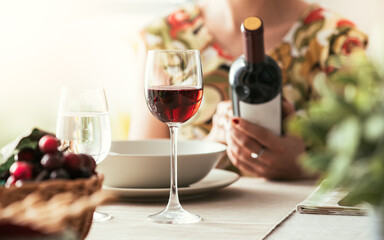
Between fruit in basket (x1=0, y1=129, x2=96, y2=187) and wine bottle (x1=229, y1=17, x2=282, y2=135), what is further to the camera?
wine bottle (x1=229, y1=17, x2=282, y2=135)

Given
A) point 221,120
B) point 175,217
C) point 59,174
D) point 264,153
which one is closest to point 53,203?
point 59,174

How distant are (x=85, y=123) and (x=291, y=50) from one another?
4.07 feet

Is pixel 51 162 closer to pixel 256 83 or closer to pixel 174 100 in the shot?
pixel 174 100

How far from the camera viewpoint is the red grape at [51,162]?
677 millimetres

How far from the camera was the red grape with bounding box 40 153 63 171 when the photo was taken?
0.68m

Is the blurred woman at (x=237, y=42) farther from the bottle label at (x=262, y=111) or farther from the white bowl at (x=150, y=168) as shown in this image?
the white bowl at (x=150, y=168)

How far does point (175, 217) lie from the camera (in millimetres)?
965

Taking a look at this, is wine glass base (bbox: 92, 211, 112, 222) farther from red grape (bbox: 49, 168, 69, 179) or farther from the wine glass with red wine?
red grape (bbox: 49, 168, 69, 179)

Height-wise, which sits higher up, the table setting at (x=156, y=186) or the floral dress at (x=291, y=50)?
the floral dress at (x=291, y=50)

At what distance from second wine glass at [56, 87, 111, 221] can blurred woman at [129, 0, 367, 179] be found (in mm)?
1016

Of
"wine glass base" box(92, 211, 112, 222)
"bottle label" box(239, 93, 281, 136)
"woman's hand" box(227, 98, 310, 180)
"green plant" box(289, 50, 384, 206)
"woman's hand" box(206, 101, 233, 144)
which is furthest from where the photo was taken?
"woman's hand" box(206, 101, 233, 144)

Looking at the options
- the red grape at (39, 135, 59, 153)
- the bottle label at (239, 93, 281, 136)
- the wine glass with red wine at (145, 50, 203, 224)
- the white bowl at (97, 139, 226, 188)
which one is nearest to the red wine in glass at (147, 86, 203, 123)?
the wine glass with red wine at (145, 50, 203, 224)

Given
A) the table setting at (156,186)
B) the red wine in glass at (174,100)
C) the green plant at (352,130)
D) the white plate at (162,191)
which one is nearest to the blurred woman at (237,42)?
the table setting at (156,186)

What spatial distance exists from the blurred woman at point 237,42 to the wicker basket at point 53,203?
54.2 inches
